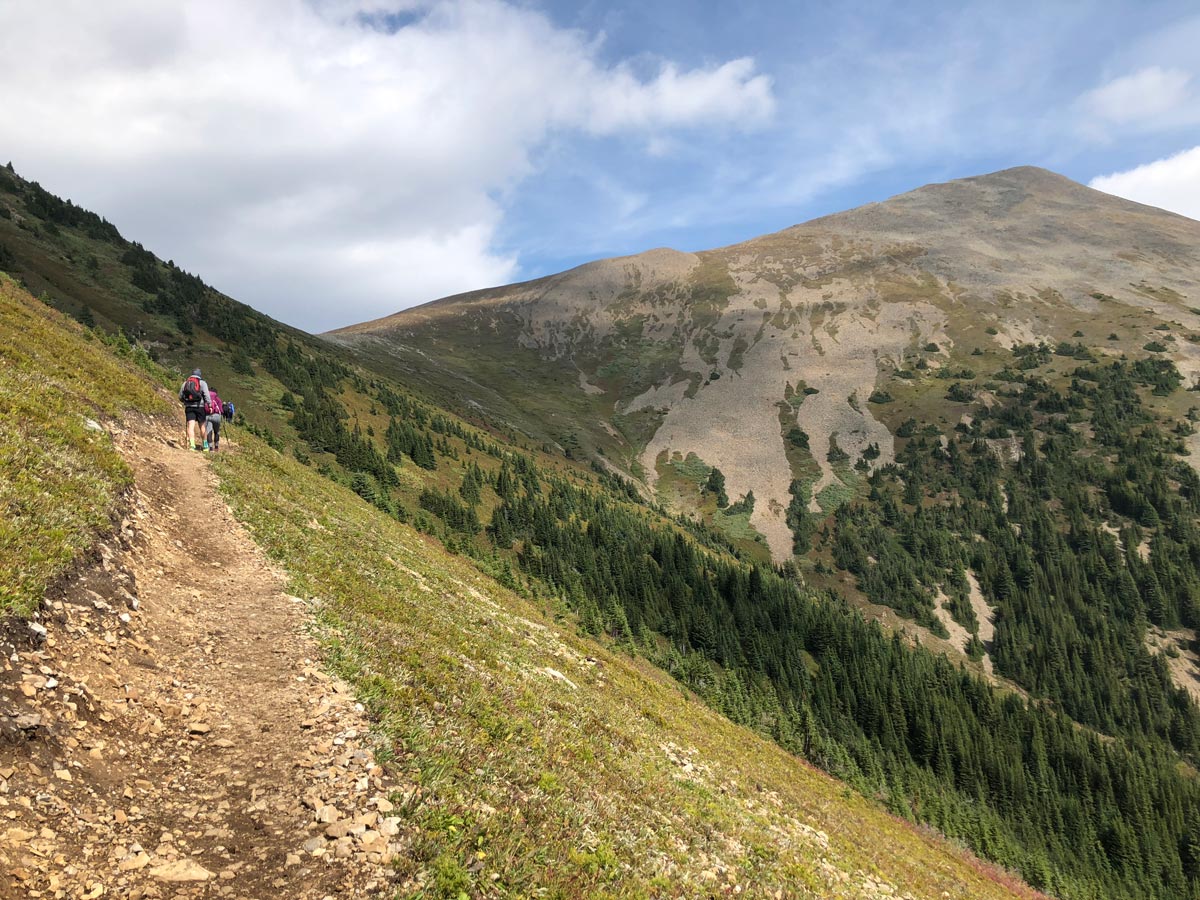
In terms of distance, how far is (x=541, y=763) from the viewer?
1073 centimetres

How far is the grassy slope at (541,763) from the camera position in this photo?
8109 mm

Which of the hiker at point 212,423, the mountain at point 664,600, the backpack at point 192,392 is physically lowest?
the mountain at point 664,600

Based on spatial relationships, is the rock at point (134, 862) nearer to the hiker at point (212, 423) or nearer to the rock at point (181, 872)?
the rock at point (181, 872)

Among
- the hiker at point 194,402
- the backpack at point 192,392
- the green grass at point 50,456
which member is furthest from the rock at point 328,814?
the backpack at point 192,392

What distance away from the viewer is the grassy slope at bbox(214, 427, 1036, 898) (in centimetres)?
811

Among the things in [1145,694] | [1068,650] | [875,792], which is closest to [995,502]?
[1068,650]

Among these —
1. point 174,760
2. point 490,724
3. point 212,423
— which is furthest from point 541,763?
point 212,423

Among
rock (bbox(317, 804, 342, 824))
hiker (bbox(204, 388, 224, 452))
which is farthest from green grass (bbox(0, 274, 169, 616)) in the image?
rock (bbox(317, 804, 342, 824))

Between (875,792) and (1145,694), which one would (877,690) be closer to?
(875,792)

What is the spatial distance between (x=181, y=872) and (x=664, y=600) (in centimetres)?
8644

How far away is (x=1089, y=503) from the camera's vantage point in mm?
163125

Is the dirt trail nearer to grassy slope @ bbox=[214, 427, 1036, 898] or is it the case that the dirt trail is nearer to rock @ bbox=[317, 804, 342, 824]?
rock @ bbox=[317, 804, 342, 824]

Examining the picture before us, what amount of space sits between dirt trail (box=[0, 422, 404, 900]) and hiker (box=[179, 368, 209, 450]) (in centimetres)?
1441

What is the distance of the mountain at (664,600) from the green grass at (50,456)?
93 millimetres
